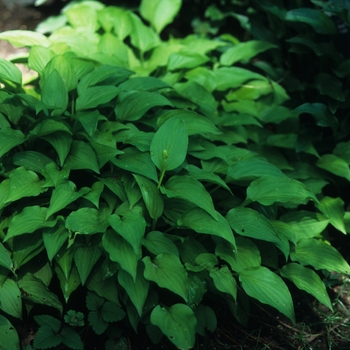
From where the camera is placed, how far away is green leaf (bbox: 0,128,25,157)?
2.41 m

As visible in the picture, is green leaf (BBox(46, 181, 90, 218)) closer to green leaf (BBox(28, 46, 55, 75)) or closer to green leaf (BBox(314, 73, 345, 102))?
green leaf (BBox(28, 46, 55, 75))

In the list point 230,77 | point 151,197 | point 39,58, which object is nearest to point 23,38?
point 39,58

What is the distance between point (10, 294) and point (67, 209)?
18.1 inches

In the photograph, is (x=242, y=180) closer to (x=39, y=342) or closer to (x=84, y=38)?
(x=39, y=342)

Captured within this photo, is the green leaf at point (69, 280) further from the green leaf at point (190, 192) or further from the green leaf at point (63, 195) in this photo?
the green leaf at point (190, 192)

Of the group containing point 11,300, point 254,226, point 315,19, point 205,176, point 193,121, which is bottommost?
point 11,300

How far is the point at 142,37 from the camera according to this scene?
3639mm

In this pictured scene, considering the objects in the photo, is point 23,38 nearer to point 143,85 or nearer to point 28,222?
point 143,85

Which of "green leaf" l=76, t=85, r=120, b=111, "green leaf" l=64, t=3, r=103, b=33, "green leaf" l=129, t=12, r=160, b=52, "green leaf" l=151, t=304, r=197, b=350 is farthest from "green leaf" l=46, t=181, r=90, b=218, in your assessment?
"green leaf" l=64, t=3, r=103, b=33

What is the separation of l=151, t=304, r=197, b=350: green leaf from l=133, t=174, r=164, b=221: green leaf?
425 millimetres

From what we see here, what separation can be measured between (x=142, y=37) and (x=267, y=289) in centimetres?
210

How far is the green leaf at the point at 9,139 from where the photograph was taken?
241cm

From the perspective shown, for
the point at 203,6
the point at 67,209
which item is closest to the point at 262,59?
the point at 203,6

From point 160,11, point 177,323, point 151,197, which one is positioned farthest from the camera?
point 160,11
